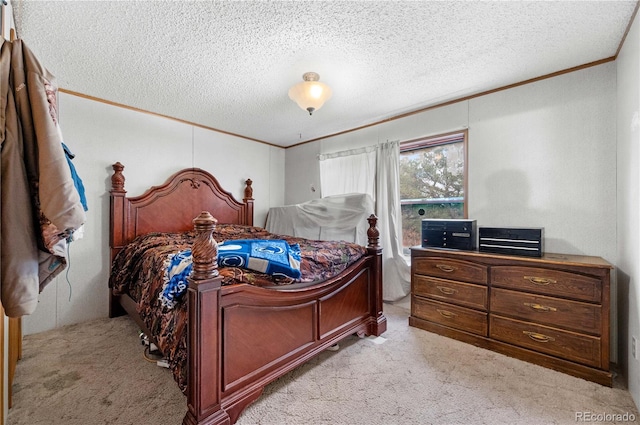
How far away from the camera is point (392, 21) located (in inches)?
68.5

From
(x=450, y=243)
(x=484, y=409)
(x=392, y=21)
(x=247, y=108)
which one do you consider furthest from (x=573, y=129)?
(x=247, y=108)

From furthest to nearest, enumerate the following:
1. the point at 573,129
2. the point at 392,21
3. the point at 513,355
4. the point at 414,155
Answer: the point at 414,155
the point at 573,129
the point at 513,355
the point at 392,21

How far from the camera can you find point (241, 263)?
64.6 inches

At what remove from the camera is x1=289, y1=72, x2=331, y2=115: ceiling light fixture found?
7.24 ft

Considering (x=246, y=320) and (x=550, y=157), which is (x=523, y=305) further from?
(x=246, y=320)

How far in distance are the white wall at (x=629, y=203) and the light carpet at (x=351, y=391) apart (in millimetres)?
320

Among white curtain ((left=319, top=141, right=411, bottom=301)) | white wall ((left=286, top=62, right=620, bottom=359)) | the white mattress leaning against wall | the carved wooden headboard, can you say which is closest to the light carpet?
white wall ((left=286, top=62, right=620, bottom=359))

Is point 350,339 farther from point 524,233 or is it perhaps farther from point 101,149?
point 101,149

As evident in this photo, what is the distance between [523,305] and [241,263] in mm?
2090

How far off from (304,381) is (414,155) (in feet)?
8.95

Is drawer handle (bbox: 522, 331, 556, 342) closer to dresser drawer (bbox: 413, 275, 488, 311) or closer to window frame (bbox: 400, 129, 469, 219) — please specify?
dresser drawer (bbox: 413, 275, 488, 311)

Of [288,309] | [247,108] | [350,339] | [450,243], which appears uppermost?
[247,108]

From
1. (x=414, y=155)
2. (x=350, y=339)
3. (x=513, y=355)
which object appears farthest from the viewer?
(x=414, y=155)

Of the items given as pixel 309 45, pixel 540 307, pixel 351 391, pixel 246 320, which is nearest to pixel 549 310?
pixel 540 307
